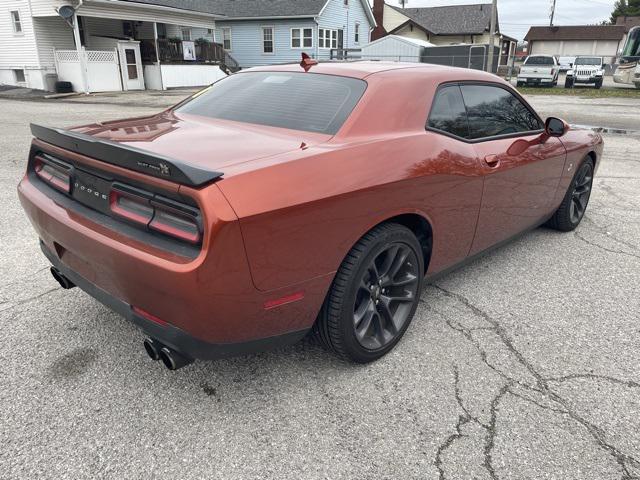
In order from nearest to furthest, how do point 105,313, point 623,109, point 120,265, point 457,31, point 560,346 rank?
point 120,265 → point 560,346 → point 105,313 → point 623,109 → point 457,31

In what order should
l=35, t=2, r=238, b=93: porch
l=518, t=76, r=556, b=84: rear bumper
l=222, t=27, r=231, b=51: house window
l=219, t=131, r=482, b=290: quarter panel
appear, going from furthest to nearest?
l=222, t=27, r=231, b=51: house window < l=518, t=76, r=556, b=84: rear bumper < l=35, t=2, r=238, b=93: porch < l=219, t=131, r=482, b=290: quarter panel

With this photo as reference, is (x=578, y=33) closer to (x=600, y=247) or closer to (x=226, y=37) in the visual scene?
(x=226, y=37)

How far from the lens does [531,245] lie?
15.3 ft

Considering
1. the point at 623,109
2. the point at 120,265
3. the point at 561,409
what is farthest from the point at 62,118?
the point at 623,109

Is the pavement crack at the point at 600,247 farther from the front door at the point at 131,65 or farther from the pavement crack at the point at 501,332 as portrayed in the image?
the front door at the point at 131,65

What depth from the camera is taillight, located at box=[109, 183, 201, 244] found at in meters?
2.01

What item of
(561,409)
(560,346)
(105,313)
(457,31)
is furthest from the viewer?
(457,31)

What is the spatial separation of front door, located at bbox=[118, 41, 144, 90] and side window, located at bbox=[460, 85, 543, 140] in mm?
22045

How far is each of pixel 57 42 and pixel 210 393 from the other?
2418cm

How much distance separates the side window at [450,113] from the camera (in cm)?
308

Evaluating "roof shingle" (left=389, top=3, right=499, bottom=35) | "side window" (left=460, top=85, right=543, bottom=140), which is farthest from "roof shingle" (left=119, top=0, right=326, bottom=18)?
"side window" (left=460, top=85, right=543, bottom=140)

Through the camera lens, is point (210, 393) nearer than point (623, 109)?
Yes

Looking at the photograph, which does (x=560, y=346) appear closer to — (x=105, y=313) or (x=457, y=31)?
(x=105, y=313)

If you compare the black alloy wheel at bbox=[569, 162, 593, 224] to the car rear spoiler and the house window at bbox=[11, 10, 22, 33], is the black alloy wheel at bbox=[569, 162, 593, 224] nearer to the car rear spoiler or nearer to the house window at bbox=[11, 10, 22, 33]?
the car rear spoiler
